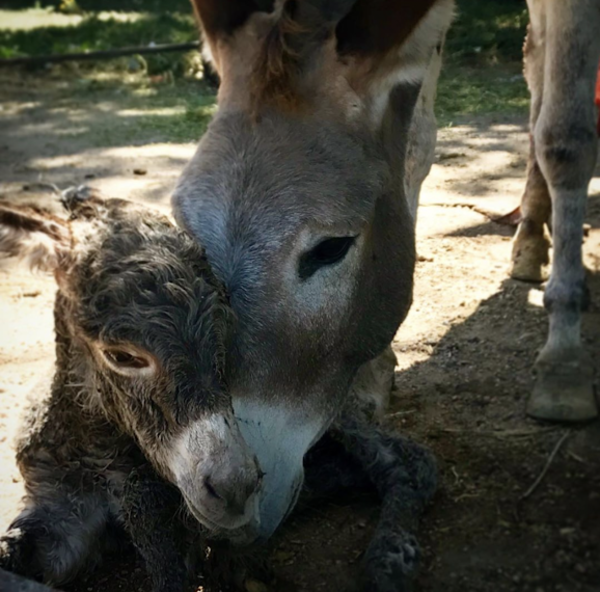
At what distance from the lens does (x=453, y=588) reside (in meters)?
2.71

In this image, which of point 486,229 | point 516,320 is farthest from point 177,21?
point 516,320

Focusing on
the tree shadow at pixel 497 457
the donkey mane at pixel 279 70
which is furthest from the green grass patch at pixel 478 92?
the donkey mane at pixel 279 70

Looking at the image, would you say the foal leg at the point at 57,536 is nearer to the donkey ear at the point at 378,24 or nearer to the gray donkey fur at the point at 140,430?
the gray donkey fur at the point at 140,430

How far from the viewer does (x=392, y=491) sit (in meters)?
3.01

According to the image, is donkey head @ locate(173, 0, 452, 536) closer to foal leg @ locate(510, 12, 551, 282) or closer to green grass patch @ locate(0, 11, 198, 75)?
foal leg @ locate(510, 12, 551, 282)

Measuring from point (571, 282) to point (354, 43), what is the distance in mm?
1700

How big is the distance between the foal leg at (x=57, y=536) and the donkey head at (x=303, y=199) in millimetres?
644

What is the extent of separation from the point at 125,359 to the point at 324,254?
2.39ft

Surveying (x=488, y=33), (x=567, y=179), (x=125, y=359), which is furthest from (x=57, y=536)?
(x=488, y=33)

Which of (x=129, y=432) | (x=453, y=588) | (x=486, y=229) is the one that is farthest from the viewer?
(x=486, y=229)

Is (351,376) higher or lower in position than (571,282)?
higher

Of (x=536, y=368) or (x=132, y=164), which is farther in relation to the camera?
(x=132, y=164)

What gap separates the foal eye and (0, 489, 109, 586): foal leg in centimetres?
75

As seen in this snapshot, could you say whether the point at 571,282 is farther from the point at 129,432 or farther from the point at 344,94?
the point at 129,432
